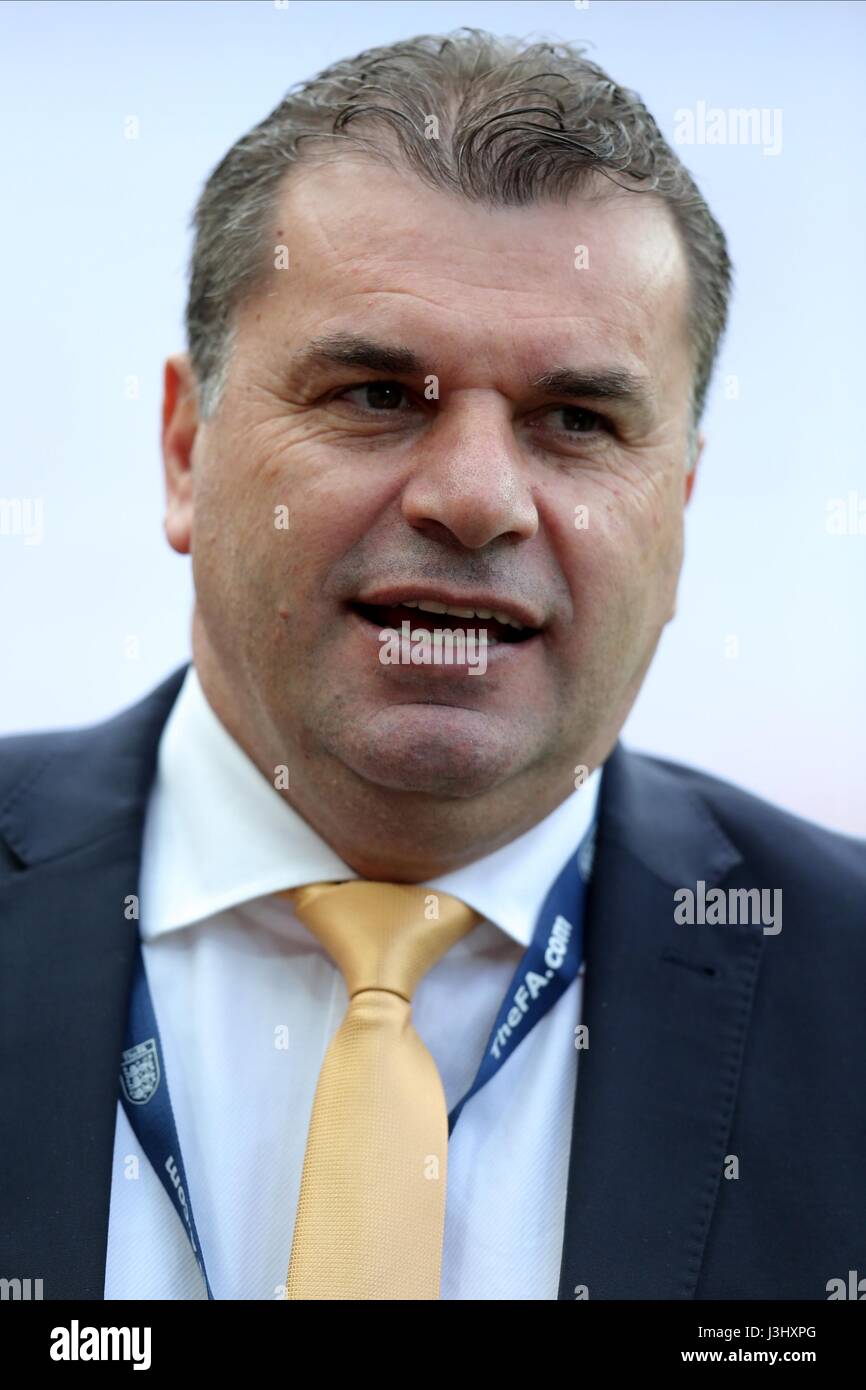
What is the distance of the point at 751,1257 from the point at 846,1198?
154mm

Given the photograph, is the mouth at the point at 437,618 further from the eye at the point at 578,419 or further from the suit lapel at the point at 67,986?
the suit lapel at the point at 67,986

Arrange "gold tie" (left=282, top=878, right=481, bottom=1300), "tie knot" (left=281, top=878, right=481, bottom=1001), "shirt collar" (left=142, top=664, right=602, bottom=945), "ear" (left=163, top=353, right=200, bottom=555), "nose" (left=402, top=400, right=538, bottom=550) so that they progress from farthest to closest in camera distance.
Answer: "ear" (left=163, top=353, right=200, bottom=555) → "shirt collar" (left=142, top=664, right=602, bottom=945) → "tie knot" (left=281, top=878, right=481, bottom=1001) → "nose" (left=402, top=400, right=538, bottom=550) → "gold tie" (left=282, top=878, right=481, bottom=1300)

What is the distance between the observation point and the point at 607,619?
6.33 feet

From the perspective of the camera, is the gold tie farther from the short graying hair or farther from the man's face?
the short graying hair

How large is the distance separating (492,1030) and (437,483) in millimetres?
718

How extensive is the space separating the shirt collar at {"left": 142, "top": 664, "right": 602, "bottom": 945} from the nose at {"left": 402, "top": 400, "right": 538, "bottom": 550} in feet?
1.58

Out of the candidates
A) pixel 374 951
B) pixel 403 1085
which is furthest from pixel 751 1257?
pixel 374 951

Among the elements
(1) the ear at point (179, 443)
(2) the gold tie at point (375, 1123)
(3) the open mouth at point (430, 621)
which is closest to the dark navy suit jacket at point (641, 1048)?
(2) the gold tie at point (375, 1123)

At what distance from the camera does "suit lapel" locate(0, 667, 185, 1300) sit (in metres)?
1.72

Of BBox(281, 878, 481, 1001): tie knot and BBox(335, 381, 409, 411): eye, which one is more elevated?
BBox(335, 381, 409, 411): eye

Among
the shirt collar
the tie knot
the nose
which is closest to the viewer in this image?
the nose
